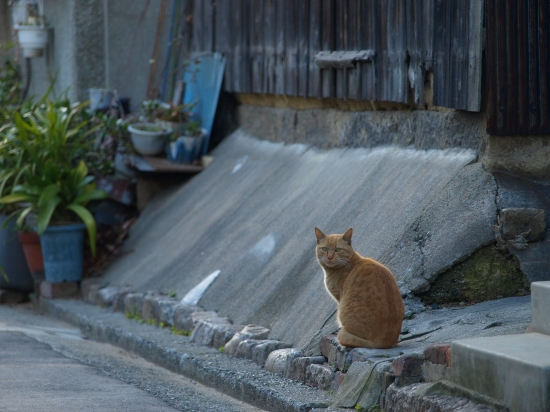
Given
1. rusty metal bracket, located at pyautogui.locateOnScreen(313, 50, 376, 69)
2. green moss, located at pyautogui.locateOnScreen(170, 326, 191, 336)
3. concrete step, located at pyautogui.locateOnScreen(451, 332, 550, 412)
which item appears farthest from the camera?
rusty metal bracket, located at pyautogui.locateOnScreen(313, 50, 376, 69)

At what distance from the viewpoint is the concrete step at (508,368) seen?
122 inches

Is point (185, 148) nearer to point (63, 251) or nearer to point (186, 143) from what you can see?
point (186, 143)

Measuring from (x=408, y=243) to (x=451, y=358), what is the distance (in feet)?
4.49

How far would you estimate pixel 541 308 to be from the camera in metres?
3.66

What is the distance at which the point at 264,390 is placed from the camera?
449 centimetres

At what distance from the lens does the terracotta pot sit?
8438 millimetres

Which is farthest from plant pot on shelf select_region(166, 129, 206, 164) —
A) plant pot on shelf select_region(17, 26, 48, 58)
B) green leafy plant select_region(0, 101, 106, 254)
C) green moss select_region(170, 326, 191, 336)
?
green moss select_region(170, 326, 191, 336)

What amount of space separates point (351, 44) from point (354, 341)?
316cm

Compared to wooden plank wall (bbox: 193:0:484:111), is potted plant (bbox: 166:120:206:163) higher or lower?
lower

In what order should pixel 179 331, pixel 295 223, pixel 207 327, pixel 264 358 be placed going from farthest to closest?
pixel 295 223 → pixel 179 331 → pixel 207 327 → pixel 264 358

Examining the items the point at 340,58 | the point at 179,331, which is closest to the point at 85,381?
the point at 179,331

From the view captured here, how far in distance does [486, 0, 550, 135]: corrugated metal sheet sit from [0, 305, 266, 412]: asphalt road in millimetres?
2335

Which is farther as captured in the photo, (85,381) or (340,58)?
(340,58)

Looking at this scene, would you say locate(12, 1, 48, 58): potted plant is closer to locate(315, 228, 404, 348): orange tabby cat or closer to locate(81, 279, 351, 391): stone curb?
locate(81, 279, 351, 391): stone curb
